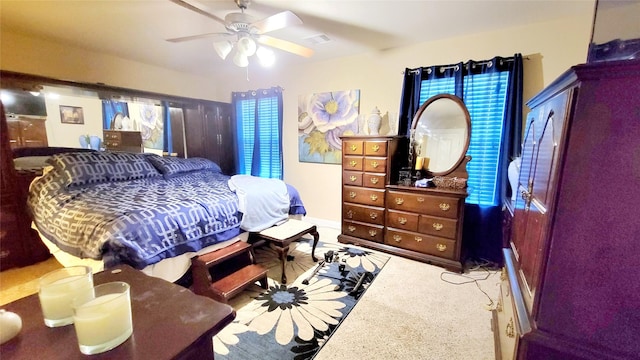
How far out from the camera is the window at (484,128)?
8.60 feet

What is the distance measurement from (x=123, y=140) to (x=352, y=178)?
2.98 metres

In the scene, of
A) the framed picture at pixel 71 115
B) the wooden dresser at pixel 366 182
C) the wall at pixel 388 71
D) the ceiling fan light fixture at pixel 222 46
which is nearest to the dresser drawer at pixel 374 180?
the wooden dresser at pixel 366 182

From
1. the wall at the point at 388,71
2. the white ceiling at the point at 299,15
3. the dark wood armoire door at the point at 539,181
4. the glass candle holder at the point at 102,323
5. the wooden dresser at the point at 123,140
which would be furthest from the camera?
the wooden dresser at the point at 123,140

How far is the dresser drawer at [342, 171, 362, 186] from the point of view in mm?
3092

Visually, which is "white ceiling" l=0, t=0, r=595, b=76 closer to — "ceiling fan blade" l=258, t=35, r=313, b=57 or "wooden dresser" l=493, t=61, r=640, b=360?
"ceiling fan blade" l=258, t=35, r=313, b=57

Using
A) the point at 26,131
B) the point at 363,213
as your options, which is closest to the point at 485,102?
the point at 363,213

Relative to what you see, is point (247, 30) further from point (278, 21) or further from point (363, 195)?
point (363, 195)

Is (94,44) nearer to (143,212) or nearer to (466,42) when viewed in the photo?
(143,212)

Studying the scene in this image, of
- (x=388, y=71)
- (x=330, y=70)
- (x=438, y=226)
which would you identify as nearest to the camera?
(x=438, y=226)

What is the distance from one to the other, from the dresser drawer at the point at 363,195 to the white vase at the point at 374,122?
2.34 feet

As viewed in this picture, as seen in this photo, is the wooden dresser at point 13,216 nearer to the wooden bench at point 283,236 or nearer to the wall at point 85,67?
the wall at point 85,67

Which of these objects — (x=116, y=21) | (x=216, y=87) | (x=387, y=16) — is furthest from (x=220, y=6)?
(x=216, y=87)

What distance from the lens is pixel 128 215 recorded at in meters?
1.79

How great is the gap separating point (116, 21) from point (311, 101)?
2.23 metres
